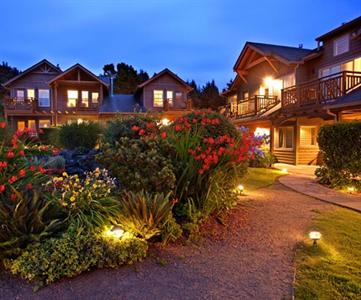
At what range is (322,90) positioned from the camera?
13.9 m

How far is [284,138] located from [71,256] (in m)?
16.1

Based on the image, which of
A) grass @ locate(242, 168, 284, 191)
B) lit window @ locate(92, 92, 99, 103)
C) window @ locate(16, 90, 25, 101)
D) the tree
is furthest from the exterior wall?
grass @ locate(242, 168, 284, 191)

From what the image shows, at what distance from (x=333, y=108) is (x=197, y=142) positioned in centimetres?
899

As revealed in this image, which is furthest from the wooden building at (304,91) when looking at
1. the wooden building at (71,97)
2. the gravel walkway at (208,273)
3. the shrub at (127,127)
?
the gravel walkway at (208,273)

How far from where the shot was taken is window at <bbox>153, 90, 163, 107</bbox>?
27.9 m

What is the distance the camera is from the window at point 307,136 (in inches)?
650

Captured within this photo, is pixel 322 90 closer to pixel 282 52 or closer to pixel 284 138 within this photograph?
pixel 284 138

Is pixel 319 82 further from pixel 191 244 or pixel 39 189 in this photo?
pixel 39 189

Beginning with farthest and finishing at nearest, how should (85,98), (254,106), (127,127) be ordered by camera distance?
(85,98)
(254,106)
(127,127)

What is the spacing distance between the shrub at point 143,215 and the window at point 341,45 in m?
15.3

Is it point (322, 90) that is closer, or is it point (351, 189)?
point (351, 189)

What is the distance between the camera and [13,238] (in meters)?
3.50

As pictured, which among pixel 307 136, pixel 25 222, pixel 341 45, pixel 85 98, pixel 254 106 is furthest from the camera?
pixel 85 98

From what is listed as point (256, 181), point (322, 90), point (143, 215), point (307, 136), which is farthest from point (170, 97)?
point (143, 215)
